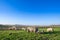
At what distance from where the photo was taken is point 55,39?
1647cm

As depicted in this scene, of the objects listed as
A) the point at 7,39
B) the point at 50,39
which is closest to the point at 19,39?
the point at 7,39

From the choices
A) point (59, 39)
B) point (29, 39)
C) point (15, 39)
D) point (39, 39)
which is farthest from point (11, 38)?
point (59, 39)

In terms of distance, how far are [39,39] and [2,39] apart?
15.2ft

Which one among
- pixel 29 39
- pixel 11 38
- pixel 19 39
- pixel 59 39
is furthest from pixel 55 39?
pixel 11 38

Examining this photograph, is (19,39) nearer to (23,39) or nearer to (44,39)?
(23,39)

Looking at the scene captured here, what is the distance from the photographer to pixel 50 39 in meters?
16.4

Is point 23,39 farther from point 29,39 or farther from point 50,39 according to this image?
point 50,39

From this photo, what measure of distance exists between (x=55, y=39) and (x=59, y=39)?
1.80ft

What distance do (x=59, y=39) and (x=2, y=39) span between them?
726cm

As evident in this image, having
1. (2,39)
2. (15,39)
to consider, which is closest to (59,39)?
(15,39)

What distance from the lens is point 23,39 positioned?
16.3 m

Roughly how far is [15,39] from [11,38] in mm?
711

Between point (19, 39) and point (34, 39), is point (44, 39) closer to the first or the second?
point (34, 39)

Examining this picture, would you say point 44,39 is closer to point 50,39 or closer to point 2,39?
point 50,39
